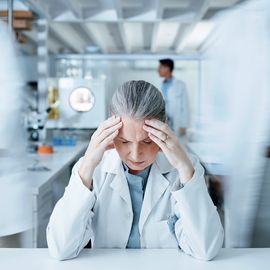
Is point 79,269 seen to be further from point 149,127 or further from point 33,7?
point 33,7

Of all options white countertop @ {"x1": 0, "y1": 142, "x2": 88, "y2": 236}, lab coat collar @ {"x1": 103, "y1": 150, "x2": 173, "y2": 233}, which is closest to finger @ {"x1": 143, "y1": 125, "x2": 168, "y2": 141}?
lab coat collar @ {"x1": 103, "y1": 150, "x2": 173, "y2": 233}

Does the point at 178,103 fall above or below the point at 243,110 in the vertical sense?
above

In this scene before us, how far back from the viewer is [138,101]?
1.35 m

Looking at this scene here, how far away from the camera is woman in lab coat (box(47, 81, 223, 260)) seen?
1270 millimetres

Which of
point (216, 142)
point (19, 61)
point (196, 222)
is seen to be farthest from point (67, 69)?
point (196, 222)

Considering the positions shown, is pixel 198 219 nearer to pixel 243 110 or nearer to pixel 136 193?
pixel 136 193

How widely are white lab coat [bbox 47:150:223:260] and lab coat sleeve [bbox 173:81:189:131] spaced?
3670 mm

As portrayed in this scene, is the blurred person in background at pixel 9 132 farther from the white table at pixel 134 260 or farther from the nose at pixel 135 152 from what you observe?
the nose at pixel 135 152

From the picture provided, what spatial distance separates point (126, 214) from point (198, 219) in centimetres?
29

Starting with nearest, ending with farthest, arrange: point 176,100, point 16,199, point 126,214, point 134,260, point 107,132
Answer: point 134,260, point 107,132, point 126,214, point 16,199, point 176,100

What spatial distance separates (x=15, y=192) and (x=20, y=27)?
2.76m

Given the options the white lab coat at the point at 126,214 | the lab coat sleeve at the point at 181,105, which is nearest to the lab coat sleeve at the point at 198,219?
the white lab coat at the point at 126,214

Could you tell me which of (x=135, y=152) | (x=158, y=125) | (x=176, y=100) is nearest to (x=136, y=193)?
(x=135, y=152)

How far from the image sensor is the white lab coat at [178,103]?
5117 millimetres
